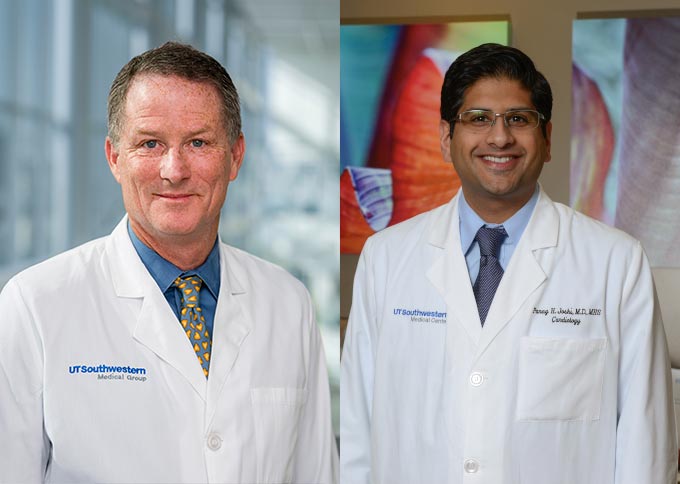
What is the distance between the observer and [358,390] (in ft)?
6.45

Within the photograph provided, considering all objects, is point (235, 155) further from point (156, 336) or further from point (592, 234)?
point (592, 234)

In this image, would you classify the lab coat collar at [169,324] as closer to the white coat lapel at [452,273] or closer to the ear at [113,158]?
the ear at [113,158]

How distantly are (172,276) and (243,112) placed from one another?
0.72 metres

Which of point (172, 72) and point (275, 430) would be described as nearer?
point (172, 72)

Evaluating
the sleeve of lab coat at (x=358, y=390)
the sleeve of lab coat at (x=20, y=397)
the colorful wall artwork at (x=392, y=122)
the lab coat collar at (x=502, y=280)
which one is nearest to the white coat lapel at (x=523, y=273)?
the lab coat collar at (x=502, y=280)

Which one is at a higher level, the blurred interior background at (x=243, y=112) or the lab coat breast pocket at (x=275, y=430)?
the blurred interior background at (x=243, y=112)

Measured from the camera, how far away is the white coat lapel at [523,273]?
1820 mm

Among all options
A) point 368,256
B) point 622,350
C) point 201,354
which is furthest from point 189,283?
point 622,350

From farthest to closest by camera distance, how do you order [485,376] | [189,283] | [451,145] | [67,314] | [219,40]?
[219,40], [451,145], [485,376], [189,283], [67,314]

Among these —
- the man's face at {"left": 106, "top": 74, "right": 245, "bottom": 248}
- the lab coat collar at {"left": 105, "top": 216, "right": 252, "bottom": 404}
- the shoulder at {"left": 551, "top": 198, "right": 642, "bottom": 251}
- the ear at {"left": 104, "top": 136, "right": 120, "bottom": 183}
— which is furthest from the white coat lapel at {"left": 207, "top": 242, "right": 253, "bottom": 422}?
the shoulder at {"left": 551, "top": 198, "right": 642, "bottom": 251}

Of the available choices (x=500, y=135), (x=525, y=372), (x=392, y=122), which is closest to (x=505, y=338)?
(x=525, y=372)

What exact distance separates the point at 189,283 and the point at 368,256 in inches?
24.8

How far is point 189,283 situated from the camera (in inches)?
58.6

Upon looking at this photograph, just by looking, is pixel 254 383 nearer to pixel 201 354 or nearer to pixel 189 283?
pixel 201 354
